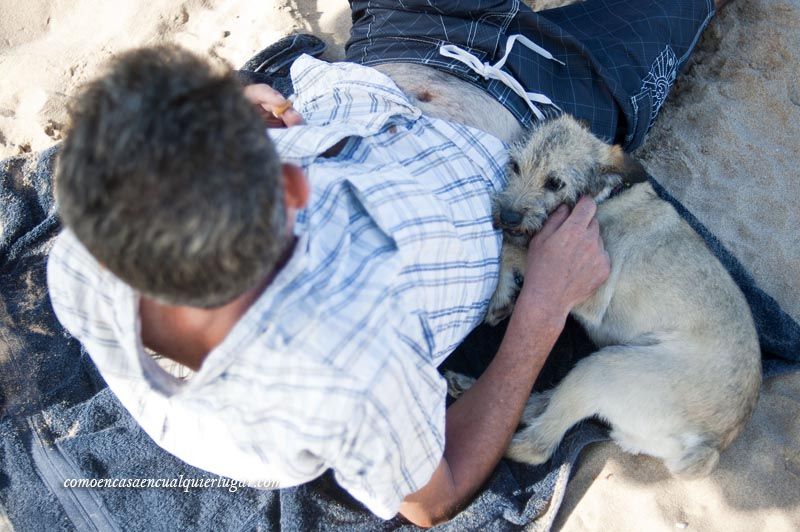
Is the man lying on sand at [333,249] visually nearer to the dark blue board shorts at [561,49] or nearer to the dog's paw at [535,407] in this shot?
the dark blue board shorts at [561,49]

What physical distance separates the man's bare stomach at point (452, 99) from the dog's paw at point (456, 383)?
1.10 m

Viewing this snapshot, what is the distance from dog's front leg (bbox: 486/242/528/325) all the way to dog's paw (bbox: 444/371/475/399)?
0.89 ft

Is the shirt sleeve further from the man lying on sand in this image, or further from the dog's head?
the dog's head

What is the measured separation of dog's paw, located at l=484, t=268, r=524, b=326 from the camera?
8.82 ft

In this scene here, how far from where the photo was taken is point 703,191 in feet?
11.2

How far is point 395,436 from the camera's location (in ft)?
5.15

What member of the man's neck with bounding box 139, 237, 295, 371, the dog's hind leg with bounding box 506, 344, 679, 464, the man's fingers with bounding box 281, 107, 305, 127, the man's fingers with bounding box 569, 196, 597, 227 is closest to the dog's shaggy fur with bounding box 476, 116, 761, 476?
the dog's hind leg with bounding box 506, 344, 679, 464

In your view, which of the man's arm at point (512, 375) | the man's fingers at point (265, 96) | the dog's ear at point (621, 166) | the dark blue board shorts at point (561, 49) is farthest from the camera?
the dark blue board shorts at point (561, 49)

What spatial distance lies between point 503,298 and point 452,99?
→ 3.01 ft

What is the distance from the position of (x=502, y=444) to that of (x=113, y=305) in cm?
145

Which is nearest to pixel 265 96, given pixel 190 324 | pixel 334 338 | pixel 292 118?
pixel 292 118

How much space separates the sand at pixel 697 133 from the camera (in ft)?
8.48

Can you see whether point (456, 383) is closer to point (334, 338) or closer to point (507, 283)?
point (507, 283)

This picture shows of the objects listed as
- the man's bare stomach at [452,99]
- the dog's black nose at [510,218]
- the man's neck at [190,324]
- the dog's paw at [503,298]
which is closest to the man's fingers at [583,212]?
the dog's black nose at [510,218]
